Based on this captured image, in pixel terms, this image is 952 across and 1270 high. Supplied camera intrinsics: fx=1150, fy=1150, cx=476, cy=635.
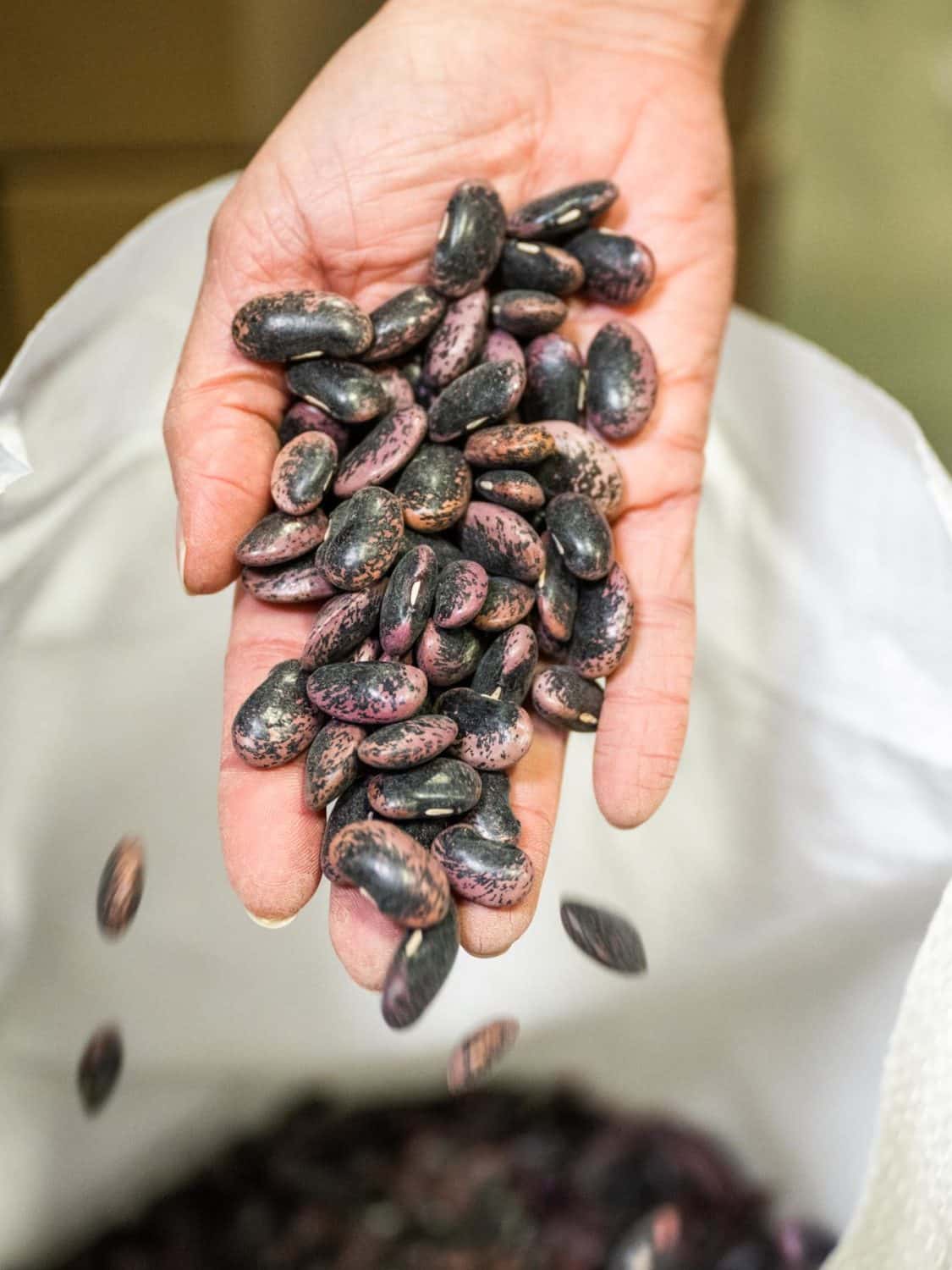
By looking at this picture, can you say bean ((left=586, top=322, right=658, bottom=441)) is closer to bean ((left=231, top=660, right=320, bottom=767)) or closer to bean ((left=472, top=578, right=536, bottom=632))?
bean ((left=472, top=578, right=536, bottom=632))

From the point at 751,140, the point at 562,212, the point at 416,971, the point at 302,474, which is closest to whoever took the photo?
the point at 416,971

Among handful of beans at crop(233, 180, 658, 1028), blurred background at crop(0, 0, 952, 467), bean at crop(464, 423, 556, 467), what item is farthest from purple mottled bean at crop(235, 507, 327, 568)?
blurred background at crop(0, 0, 952, 467)

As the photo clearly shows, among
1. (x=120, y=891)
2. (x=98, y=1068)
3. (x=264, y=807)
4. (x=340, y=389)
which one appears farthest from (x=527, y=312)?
(x=98, y=1068)

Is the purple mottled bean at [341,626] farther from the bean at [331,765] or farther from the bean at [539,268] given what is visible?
the bean at [539,268]

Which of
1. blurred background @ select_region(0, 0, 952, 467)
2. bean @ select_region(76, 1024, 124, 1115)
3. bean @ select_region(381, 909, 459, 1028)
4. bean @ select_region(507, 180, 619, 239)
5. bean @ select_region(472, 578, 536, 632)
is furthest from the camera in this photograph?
blurred background @ select_region(0, 0, 952, 467)

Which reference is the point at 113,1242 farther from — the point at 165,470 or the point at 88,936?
the point at 165,470

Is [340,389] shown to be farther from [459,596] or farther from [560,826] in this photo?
[560,826]

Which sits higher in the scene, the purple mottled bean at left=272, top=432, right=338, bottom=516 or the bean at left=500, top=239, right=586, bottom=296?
the bean at left=500, top=239, right=586, bottom=296
